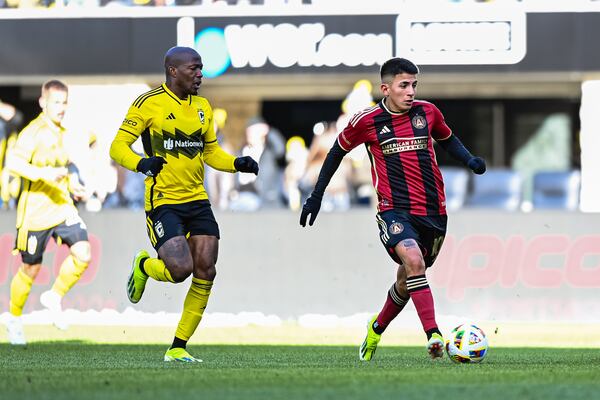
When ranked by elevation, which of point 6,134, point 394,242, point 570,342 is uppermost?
point 6,134

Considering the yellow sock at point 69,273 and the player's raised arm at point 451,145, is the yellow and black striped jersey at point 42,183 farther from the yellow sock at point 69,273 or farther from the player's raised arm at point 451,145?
the player's raised arm at point 451,145

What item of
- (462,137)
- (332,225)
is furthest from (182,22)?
(462,137)

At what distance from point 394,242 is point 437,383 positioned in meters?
2.12

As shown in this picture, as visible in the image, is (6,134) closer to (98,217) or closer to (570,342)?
(98,217)

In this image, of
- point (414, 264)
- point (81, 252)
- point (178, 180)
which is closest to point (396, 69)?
point (414, 264)

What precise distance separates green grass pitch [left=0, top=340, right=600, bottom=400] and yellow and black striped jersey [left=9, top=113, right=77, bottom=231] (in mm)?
2291

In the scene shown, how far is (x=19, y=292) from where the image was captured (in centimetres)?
1303

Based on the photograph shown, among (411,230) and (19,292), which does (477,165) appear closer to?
(411,230)

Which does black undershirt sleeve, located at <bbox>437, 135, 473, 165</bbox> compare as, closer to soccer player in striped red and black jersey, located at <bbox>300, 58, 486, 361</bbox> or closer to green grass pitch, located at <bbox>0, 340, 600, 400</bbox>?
soccer player in striped red and black jersey, located at <bbox>300, 58, 486, 361</bbox>

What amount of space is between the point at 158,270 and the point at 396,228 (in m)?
1.70

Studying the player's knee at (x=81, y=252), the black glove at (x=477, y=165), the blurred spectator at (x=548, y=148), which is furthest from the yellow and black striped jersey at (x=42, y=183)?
the blurred spectator at (x=548, y=148)

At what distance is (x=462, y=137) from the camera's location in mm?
22250

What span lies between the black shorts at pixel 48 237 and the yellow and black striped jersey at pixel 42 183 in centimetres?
6

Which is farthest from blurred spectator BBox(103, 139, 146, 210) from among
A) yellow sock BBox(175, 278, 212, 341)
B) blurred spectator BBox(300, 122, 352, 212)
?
yellow sock BBox(175, 278, 212, 341)
